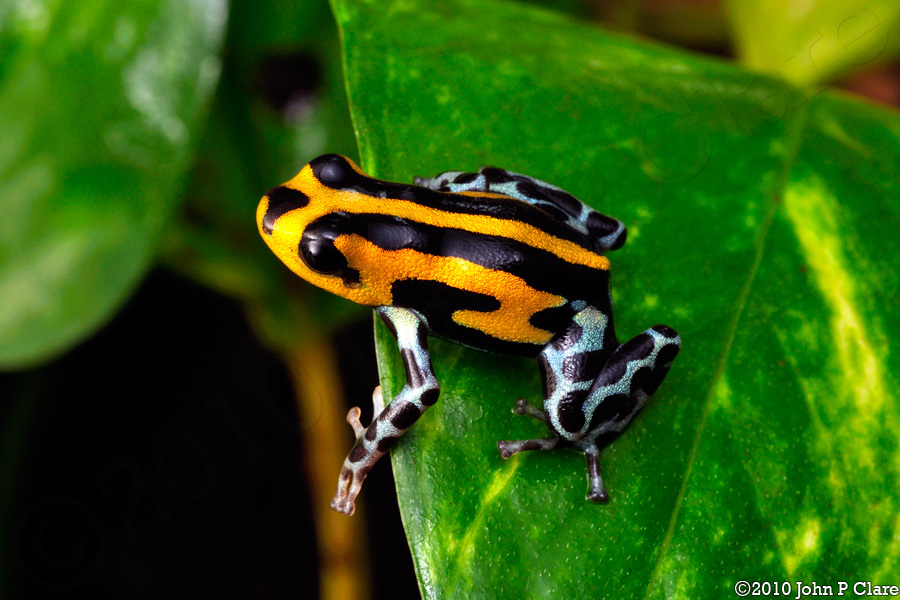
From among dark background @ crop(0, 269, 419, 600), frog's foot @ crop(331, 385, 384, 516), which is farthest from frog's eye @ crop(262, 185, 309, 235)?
dark background @ crop(0, 269, 419, 600)

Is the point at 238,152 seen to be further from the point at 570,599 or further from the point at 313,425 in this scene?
the point at 570,599

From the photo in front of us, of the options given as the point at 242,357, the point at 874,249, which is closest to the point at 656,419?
the point at 874,249

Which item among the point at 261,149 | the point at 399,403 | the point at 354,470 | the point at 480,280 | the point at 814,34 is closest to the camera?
the point at 399,403

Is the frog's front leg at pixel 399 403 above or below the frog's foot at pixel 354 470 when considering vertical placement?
above

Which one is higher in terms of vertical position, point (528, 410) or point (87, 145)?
point (528, 410)

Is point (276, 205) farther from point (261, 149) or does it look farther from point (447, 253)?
point (261, 149)

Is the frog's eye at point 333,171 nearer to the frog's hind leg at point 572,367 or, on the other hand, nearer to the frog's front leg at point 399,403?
the frog's front leg at point 399,403

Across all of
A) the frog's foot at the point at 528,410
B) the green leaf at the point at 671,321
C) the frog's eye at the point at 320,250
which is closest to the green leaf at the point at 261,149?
the green leaf at the point at 671,321

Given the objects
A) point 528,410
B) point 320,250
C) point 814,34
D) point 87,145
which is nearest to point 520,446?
point 528,410
